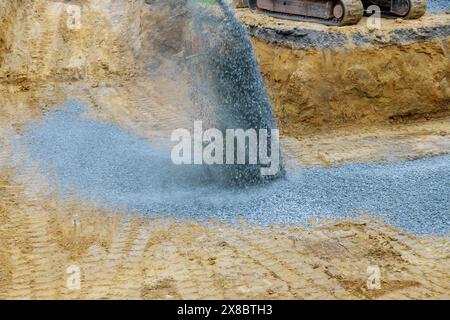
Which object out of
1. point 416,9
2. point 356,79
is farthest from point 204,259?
point 416,9

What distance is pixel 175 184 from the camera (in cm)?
610

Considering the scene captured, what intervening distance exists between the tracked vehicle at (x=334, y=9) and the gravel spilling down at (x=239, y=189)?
2.32 m

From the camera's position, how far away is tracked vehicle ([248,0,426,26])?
778cm

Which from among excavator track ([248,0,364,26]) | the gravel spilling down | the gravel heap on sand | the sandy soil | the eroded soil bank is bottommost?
the sandy soil

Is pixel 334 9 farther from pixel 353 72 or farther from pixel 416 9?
pixel 416 9

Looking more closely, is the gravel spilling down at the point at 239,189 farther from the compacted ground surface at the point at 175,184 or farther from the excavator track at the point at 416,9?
the excavator track at the point at 416,9

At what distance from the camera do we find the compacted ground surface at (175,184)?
4344mm

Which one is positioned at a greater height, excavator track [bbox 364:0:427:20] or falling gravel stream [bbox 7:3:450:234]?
excavator track [bbox 364:0:427:20]

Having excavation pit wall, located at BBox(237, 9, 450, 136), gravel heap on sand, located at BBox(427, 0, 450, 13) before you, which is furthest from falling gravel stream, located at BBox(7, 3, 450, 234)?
gravel heap on sand, located at BBox(427, 0, 450, 13)

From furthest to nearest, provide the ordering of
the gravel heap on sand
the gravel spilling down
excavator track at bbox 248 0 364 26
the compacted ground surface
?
the gravel heap on sand, excavator track at bbox 248 0 364 26, the gravel spilling down, the compacted ground surface

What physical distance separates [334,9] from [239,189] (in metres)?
3.34

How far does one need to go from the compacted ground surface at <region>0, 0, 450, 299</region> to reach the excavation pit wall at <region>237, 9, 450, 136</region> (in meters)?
0.02

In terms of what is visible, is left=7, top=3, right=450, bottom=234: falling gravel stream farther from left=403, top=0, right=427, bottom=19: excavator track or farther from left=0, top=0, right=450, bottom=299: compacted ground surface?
left=403, top=0, right=427, bottom=19: excavator track

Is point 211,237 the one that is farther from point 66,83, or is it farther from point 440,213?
point 66,83
